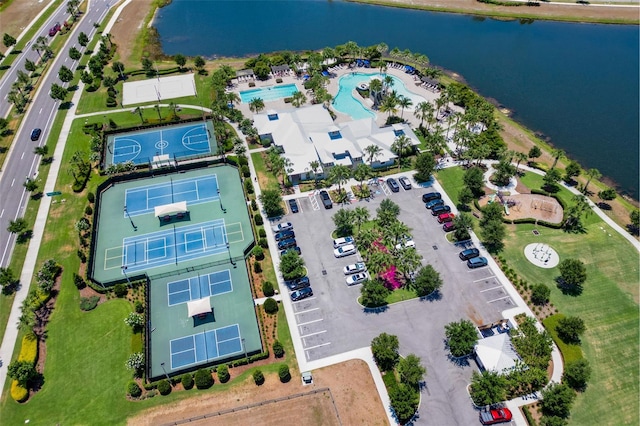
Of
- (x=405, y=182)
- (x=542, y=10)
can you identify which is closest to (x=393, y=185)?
Answer: (x=405, y=182)

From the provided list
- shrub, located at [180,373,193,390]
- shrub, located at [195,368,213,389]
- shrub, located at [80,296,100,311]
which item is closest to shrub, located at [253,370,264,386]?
shrub, located at [195,368,213,389]

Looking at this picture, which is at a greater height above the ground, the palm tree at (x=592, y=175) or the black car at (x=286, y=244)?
the black car at (x=286, y=244)

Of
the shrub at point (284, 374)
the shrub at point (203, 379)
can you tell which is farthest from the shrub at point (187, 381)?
the shrub at point (284, 374)

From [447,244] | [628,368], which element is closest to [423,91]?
[447,244]

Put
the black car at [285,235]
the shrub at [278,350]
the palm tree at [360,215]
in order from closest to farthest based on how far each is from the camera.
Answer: the shrub at [278,350] < the palm tree at [360,215] < the black car at [285,235]

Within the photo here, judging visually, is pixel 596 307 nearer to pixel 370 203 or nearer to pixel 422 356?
pixel 422 356

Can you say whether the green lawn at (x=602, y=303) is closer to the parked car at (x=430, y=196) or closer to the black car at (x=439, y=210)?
the parked car at (x=430, y=196)

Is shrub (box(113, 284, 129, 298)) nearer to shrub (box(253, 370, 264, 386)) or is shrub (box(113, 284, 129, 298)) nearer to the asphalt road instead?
the asphalt road
